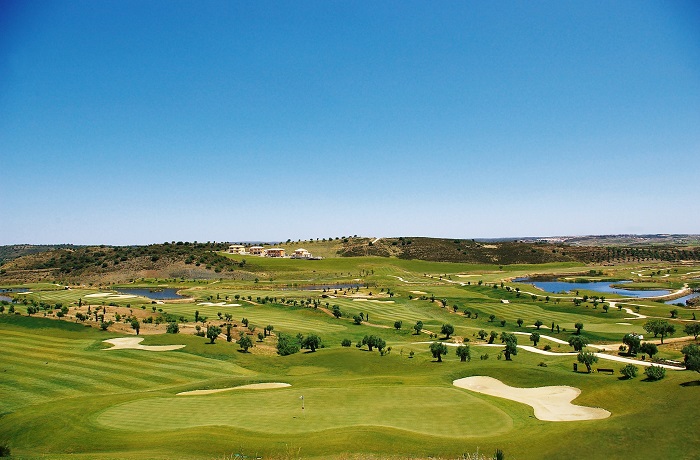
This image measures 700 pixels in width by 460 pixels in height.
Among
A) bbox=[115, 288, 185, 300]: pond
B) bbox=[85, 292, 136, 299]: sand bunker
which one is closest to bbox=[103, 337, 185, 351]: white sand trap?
bbox=[85, 292, 136, 299]: sand bunker

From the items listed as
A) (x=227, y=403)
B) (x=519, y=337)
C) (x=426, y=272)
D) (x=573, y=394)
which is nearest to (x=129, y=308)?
(x=227, y=403)

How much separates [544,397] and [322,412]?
1808cm

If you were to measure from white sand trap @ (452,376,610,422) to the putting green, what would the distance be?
315 centimetres

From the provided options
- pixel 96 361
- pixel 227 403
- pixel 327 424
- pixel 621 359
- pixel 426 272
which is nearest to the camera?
pixel 327 424

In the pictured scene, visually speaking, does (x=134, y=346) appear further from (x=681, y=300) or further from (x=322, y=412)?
(x=681, y=300)

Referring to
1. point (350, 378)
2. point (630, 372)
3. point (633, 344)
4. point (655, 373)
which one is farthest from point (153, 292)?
point (655, 373)

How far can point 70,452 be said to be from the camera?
2433 centimetres

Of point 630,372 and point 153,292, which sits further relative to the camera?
point 153,292

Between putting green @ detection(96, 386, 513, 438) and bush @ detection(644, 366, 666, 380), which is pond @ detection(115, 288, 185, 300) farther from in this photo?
bush @ detection(644, 366, 666, 380)

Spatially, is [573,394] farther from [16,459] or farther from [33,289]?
[33,289]

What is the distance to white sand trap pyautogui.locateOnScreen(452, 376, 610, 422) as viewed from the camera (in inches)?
1185

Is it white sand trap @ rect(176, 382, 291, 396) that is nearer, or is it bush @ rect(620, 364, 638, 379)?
bush @ rect(620, 364, 638, 379)

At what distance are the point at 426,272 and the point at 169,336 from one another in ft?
428

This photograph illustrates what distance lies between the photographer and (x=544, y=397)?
35000 millimetres
